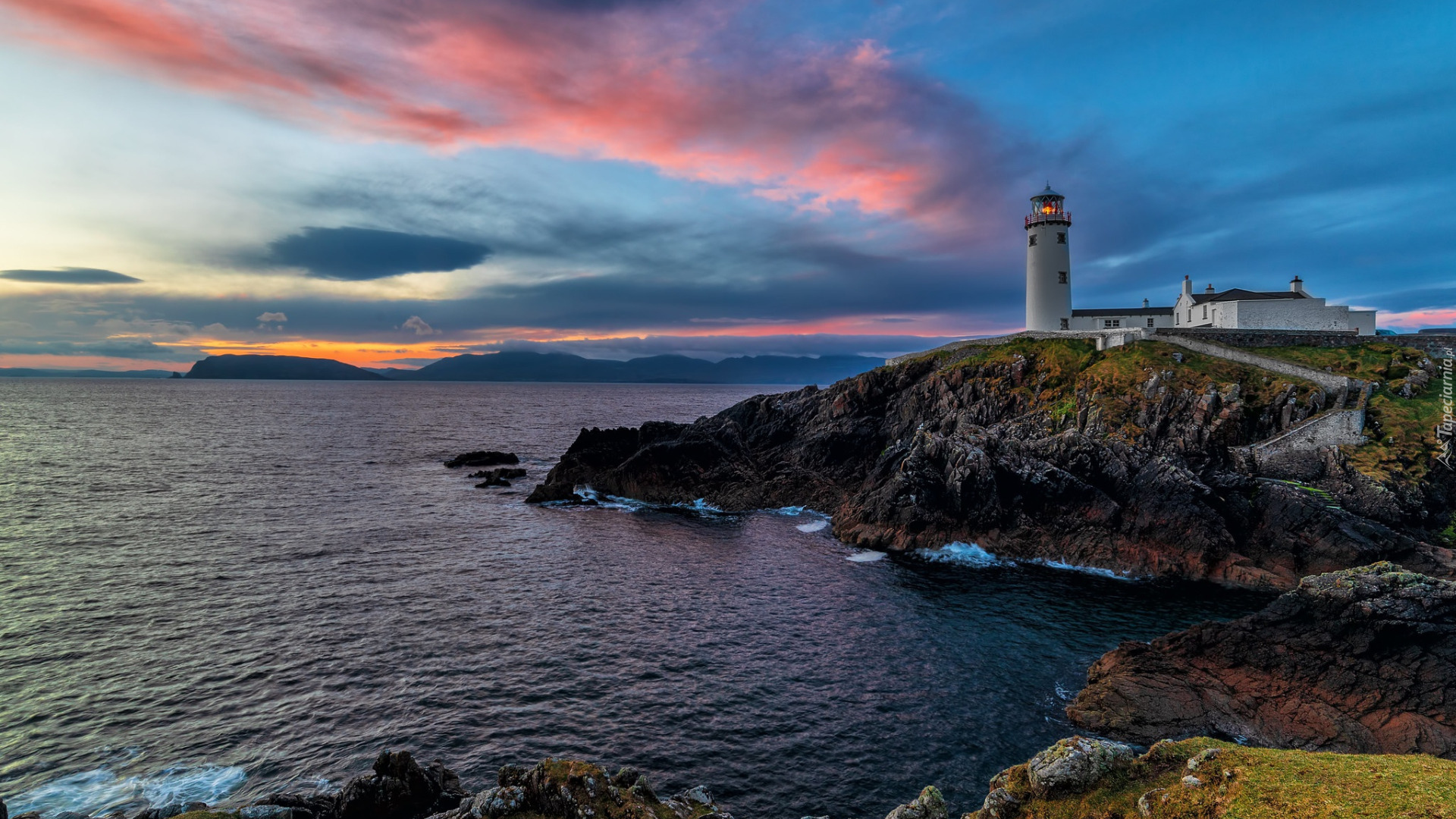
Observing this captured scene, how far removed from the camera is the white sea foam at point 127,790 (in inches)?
760

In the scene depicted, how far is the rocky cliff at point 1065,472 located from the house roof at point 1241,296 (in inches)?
570

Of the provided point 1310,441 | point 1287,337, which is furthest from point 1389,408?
point 1287,337

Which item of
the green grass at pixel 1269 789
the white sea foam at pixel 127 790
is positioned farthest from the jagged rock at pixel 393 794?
the green grass at pixel 1269 789

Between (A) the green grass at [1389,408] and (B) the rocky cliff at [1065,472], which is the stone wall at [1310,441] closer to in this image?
(A) the green grass at [1389,408]

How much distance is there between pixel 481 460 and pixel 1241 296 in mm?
95463

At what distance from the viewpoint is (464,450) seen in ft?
349

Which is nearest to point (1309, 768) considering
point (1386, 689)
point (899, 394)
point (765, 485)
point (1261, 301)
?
point (1386, 689)

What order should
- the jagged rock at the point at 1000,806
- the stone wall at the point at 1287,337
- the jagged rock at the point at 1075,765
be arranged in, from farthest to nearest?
the stone wall at the point at 1287,337 < the jagged rock at the point at 1000,806 < the jagged rock at the point at 1075,765

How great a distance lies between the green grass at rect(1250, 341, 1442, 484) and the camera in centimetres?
4272

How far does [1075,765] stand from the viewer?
49.9ft

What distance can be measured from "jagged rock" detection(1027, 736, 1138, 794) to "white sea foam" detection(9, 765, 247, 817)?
2376 cm

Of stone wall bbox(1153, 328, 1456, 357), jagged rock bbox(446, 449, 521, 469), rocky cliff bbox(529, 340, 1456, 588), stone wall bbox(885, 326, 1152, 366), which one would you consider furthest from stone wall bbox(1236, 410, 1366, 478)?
jagged rock bbox(446, 449, 521, 469)

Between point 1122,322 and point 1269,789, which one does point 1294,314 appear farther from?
point 1269,789

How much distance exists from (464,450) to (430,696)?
283ft
